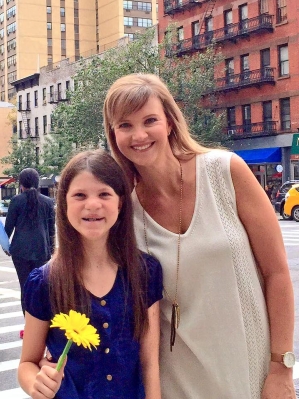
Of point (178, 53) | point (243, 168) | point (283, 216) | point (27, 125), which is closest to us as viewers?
point (243, 168)

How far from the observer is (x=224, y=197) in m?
2.35

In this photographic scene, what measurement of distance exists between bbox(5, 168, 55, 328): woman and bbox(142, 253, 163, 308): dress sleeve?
5.61 meters

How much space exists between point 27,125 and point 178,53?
2643 centimetres

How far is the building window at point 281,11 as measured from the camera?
36406 millimetres

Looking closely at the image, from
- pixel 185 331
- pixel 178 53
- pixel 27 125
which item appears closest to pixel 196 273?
pixel 185 331

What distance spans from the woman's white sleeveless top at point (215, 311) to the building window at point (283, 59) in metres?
36.0

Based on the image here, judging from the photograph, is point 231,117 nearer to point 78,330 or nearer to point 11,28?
point 78,330

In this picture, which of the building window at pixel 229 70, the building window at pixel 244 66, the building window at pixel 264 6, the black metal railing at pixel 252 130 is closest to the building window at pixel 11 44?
the building window at pixel 229 70

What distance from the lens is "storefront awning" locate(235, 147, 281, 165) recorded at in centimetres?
3797

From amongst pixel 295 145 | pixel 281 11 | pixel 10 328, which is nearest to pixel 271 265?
pixel 10 328

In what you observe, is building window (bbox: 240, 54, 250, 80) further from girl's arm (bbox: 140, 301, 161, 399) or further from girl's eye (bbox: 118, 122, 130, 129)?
girl's arm (bbox: 140, 301, 161, 399)

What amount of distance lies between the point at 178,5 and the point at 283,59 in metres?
9.67

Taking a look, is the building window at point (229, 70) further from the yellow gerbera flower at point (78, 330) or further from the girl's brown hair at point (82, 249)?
the yellow gerbera flower at point (78, 330)

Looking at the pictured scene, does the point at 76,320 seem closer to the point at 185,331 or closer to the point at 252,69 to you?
the point at 185,331
